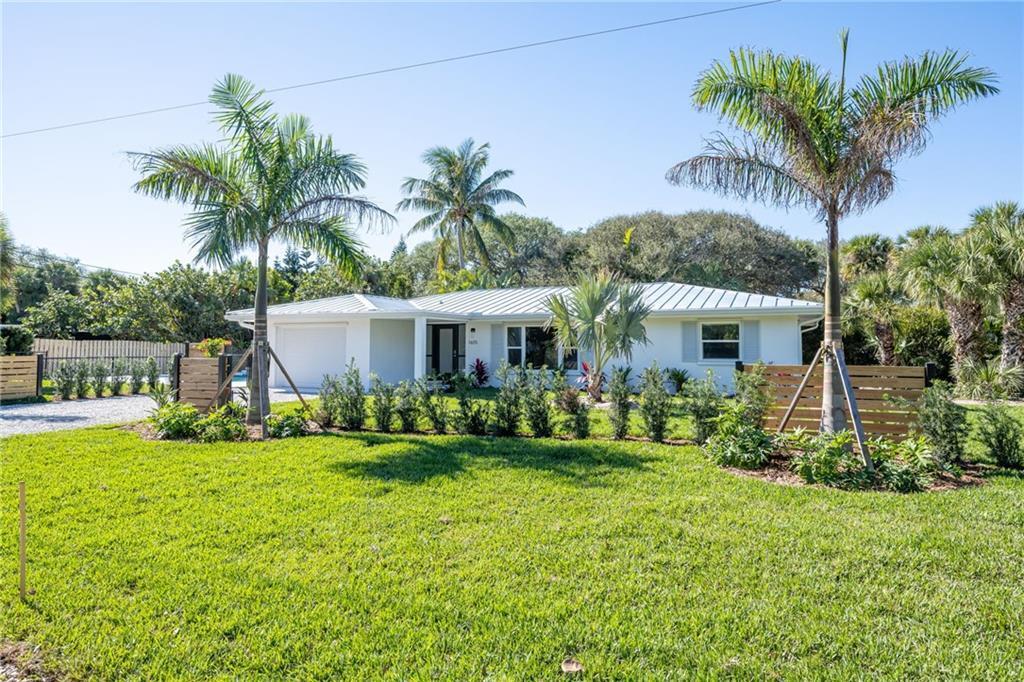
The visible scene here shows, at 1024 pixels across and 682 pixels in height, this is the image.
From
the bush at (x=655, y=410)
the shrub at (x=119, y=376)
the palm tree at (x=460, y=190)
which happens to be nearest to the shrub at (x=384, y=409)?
the bush at (x=655, y=410)

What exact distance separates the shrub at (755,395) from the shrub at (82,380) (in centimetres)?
1661

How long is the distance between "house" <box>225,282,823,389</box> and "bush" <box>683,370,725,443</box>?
7.55 metres

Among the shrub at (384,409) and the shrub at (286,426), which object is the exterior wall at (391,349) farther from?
the shrub at (384,409)

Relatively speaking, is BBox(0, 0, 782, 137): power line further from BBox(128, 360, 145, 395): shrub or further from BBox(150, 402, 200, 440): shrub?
BBox(128, 360, 145, 395): shrub

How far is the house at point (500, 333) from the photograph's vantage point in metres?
15.4

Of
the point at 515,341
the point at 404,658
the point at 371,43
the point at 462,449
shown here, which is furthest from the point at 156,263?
the point at 404,658

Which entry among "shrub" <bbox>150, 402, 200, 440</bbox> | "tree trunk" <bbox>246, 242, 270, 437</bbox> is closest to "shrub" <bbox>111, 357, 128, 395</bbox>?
A: "shrub" <bbox>150, 402, 200, 440</bbox>

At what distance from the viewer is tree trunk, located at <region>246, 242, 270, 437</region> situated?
30.1 feet

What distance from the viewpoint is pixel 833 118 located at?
7.12m

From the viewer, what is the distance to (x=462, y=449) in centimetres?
782

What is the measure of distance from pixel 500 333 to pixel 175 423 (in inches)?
432

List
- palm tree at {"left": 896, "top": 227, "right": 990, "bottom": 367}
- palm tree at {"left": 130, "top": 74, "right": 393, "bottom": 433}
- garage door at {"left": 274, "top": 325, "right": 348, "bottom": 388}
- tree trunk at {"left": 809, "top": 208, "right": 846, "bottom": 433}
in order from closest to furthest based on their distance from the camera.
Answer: tree trunk at {"left": 809, "top": 208, "right": 846, "bottom": 433} → palm tree at {"left": 130, "top": 74, "right": 393, "bottom": 433} → palm tree at {"left": 896, "top": 227, "right": 990, "bottom": 367} → garage door at {"left": 274, "top": 325, "right": 348, "bottom": 388}

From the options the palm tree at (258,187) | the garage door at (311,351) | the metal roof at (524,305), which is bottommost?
the garage door at (311,351)

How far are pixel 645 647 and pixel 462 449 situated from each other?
5.12 metres
